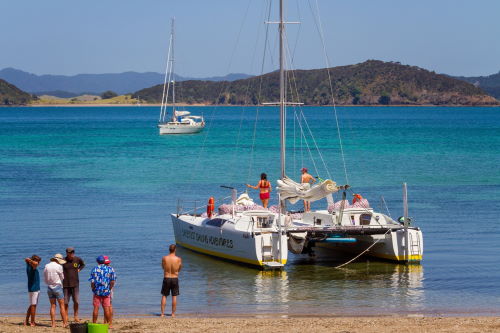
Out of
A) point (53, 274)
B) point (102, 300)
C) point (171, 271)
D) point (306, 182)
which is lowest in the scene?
point (102, 300)

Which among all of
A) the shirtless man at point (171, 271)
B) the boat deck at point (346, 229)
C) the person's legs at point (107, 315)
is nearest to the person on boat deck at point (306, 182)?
the boat deck at point (346, 229)

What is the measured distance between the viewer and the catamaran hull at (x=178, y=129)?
109 m

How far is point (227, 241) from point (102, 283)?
8691 mm

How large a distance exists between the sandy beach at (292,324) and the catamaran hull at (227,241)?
5.17 meters

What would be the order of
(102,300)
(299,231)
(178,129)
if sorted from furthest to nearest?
1. (178,129)
2. (299,231)
3. (102,300)

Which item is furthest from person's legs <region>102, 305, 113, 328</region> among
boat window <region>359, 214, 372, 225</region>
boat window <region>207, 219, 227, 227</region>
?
boat window <region>359, 214, 372, 225</region>

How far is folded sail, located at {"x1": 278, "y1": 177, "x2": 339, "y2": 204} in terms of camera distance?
81.6ft

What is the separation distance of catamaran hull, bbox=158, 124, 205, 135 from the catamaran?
8299 cm

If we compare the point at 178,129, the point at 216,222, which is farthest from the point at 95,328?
the point at 178,129

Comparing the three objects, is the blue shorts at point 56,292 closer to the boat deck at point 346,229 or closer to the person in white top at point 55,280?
the person in white top at point 55,280

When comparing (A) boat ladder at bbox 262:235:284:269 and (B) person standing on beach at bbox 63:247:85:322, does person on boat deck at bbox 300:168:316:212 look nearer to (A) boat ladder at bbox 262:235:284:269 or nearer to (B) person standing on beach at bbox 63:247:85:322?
(A) boat ladder at bbox 262:235:284:269

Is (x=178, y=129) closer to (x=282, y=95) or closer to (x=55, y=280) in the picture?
(x=282, y=95)

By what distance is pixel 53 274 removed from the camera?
53.7ft

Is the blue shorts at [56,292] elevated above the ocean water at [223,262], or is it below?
above
